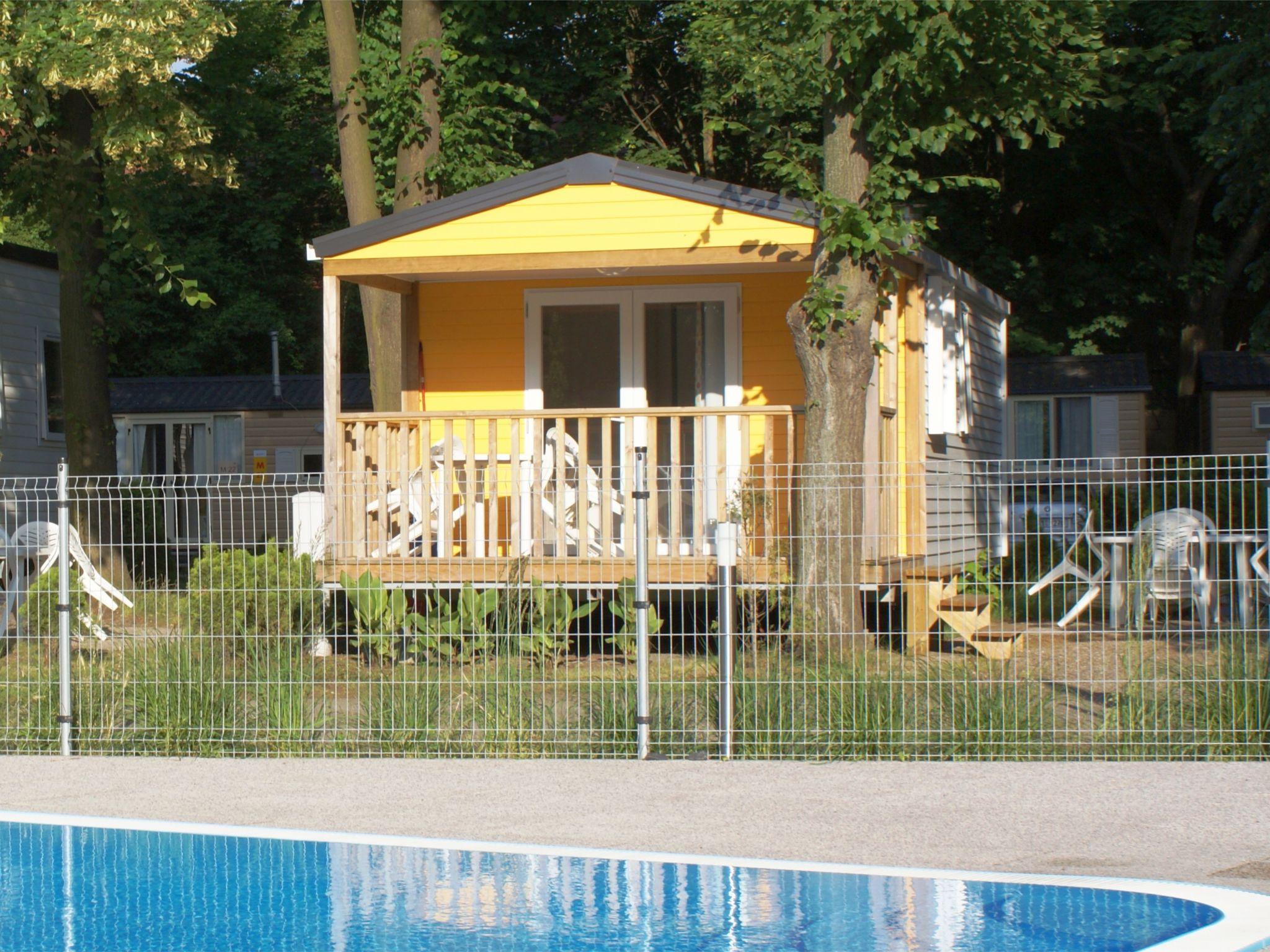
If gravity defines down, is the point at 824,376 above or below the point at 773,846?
above

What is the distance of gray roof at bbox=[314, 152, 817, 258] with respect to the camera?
1213cm

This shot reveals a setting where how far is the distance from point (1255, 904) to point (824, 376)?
652 centimetres

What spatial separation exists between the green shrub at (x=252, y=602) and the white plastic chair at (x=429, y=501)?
2316 millimetres

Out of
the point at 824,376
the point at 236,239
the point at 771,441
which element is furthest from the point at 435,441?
the point at 236,239

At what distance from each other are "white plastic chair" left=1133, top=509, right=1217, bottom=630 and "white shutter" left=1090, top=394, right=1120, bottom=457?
16292mm

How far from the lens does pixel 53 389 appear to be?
22.2 m

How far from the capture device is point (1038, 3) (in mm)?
11047

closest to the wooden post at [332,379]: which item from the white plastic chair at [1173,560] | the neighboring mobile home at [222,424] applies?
the white plastic chair at [1173,560]

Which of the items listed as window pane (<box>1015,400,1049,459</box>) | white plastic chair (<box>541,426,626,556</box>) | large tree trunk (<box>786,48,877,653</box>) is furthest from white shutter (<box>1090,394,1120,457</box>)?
large tree trunk (<box>786,48,877,653</box>)

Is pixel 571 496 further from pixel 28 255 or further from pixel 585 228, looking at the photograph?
pixel 28 255

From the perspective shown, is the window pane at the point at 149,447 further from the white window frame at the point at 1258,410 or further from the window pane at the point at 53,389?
the white window frame at the point at 1258,410

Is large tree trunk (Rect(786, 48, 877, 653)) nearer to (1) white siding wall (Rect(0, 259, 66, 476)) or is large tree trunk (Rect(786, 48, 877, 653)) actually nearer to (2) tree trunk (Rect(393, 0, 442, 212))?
(2) tree trunk (Rect(393, 0, 442, 212))

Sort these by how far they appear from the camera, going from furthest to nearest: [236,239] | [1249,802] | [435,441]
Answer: [236,239] < [435,441] < [1249,802]

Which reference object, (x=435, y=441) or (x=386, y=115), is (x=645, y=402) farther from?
(x=386, y=115)
